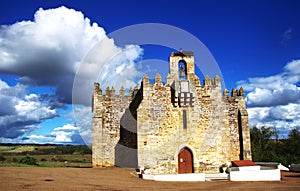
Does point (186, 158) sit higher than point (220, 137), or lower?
lower

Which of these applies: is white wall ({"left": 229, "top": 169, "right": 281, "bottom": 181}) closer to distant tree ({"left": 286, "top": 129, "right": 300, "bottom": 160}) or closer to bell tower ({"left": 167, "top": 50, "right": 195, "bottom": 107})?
bell tower ({"left": 167, "top": 50, "right": 195, "bottom": 107})

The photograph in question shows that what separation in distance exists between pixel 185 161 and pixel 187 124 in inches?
107

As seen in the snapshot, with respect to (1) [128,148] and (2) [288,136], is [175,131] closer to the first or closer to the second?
(1) [128,148]

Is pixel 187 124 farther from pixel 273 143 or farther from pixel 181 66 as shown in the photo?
pixel 273 143

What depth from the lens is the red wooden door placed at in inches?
842

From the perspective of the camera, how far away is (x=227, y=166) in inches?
852

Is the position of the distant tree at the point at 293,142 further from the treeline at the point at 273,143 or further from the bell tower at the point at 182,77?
the bell tower at the point at 182,77

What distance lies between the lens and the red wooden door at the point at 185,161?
842 inches

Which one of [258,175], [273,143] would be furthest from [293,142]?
[258,175]

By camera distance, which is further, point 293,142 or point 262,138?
point 262,138

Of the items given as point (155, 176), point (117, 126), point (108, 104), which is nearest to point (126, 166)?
point (117, 126)

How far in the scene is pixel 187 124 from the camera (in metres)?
21.6

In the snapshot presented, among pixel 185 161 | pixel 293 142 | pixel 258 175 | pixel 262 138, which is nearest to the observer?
pixel 258 175

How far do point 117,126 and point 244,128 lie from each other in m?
10.8
